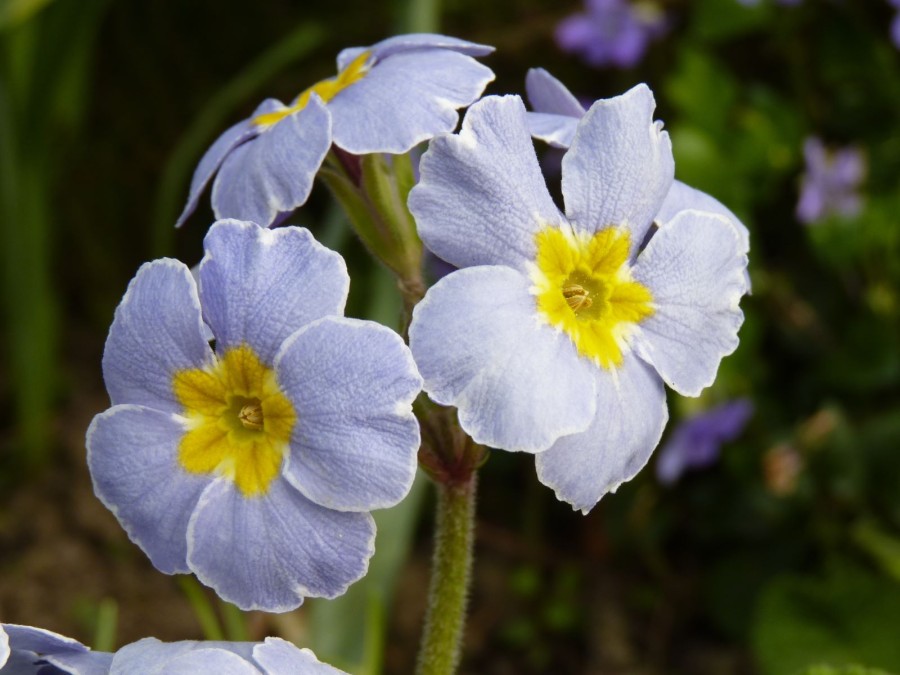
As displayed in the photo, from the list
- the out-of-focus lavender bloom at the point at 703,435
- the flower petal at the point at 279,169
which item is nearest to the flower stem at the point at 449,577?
the flower petal at the point at 279,169

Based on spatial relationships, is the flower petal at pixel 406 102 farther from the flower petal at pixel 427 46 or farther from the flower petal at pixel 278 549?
the flower petal at pixel 278 549

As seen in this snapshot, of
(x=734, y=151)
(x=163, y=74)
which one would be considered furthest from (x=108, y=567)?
(x=734, y=151)

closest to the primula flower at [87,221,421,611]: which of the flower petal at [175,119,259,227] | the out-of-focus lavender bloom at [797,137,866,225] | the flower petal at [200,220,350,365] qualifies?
the flower petal at [200,220,350,365]

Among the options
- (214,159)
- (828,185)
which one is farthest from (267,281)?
(828,185)

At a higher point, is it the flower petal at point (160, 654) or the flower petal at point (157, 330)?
the flower petal at point (157, 330)

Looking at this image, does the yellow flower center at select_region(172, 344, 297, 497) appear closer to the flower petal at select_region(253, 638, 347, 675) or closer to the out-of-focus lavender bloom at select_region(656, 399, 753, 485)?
the flower petal at select_region(253, 638, 347, 675)

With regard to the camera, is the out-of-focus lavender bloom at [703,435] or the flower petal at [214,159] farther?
the out-of-focus lavender bloom at [703,435]
